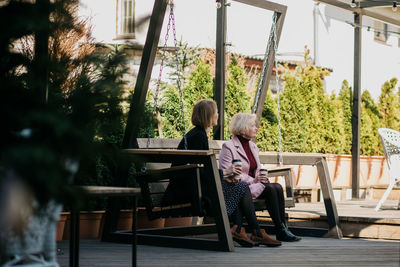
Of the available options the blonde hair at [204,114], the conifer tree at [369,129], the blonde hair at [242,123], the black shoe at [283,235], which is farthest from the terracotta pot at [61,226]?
the conifer tree at [369,129]

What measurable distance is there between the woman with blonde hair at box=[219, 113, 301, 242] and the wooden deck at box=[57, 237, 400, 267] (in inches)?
7.4

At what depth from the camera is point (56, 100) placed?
2035mm

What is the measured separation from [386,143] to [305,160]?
117 centimetres

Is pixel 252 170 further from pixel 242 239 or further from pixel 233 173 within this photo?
pixel 242 239

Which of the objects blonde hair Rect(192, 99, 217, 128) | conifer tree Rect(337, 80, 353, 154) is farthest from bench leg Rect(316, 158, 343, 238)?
conifer tree Rect(337, 80, 353, 154)

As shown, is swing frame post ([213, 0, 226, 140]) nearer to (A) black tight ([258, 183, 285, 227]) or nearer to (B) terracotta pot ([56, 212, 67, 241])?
(A) black tight ([258, 183, 285, 227])

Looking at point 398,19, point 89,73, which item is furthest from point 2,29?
point 398,19

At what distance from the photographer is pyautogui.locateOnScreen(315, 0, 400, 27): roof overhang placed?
794 centimetres

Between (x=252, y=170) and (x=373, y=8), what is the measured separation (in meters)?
4.31

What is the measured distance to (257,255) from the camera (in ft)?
13.1

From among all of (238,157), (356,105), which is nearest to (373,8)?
(356,105)

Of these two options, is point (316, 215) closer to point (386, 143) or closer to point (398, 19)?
point (386, 143)

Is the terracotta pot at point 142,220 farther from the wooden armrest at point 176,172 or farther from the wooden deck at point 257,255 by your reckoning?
the wooden armrest at point 176,172

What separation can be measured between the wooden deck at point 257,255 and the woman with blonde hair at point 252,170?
7.4 inches
